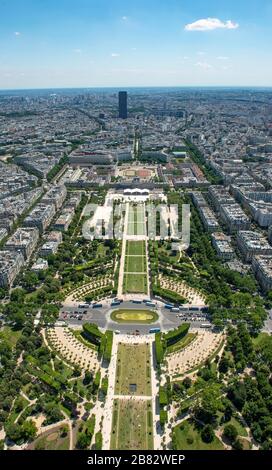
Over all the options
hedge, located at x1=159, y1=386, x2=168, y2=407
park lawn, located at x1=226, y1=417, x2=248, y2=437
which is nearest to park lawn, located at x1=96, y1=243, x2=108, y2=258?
hedge, located at x1=159, y1=386, x2=168, y2=407

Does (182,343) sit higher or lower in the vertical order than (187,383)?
higher

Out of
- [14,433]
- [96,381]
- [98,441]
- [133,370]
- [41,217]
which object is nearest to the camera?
[98,441]

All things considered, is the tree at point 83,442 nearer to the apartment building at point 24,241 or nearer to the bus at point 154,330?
the bus at point 154,330

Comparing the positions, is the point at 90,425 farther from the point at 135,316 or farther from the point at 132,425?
the point at 135,316

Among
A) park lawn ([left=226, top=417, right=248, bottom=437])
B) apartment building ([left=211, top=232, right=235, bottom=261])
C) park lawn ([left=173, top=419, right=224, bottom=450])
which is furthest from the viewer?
apartment building ([left=211, top=232, right=235, bottom=261])

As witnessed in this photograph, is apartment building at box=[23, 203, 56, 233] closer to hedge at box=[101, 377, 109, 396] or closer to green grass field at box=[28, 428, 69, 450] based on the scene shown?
hedge at box=[101, 377, 109, 396]

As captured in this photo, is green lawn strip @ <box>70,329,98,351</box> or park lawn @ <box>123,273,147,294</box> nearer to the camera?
green lawn strip @ <box>70,329,98,351</box>

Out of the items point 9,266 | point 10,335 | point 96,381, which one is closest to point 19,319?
point 10,335
